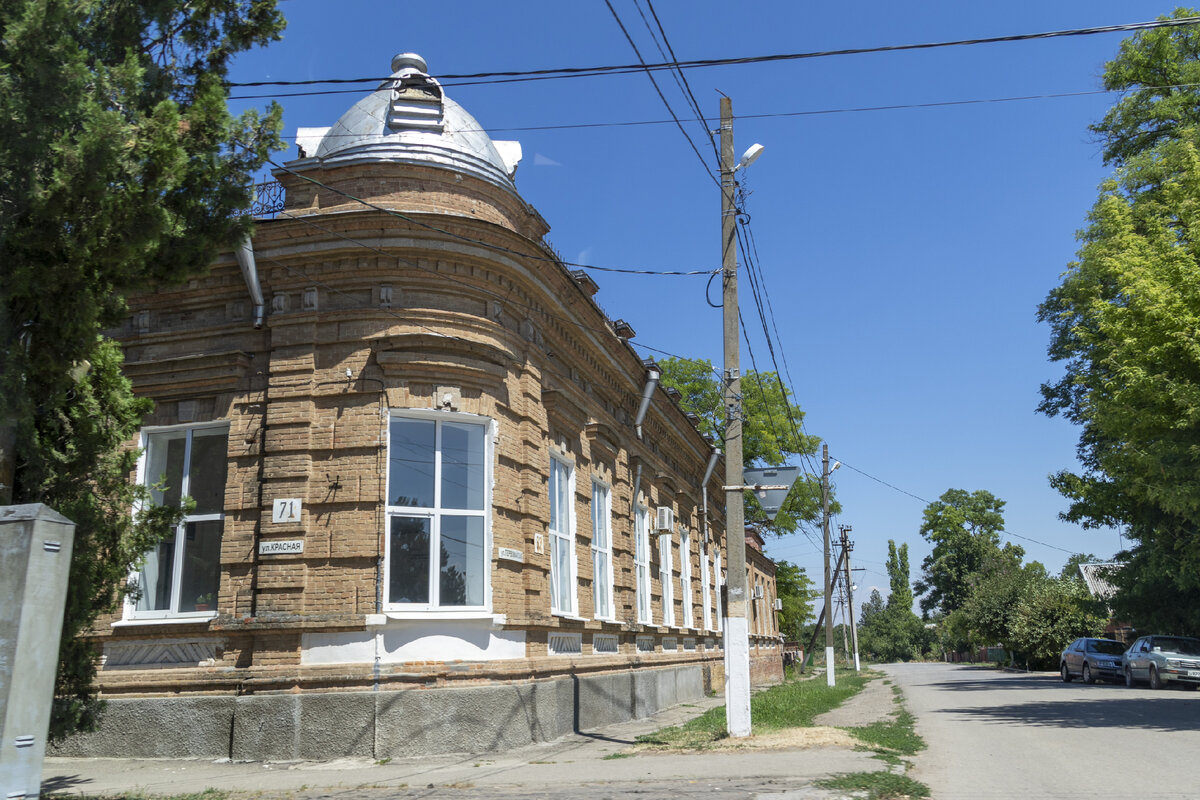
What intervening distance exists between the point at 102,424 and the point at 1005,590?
165 feet

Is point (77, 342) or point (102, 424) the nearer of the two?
point (77, 342)

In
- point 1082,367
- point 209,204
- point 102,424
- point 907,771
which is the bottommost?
point 907,771

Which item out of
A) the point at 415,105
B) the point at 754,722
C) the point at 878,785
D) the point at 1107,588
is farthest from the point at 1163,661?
the point at 1107,588

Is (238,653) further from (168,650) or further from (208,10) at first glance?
(208,10)

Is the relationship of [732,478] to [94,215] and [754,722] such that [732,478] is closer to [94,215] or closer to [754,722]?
[754,722]

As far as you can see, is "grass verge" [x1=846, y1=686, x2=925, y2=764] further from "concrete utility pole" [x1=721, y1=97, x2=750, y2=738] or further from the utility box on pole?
the utility box on pole

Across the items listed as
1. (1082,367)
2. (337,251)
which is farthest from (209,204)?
(1082,367)

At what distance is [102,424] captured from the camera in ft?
26.8

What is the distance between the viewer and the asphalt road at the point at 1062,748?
8336mm

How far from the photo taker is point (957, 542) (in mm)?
78000

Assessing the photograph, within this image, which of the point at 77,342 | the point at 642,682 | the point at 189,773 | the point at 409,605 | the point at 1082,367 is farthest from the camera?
the point at 1082,367

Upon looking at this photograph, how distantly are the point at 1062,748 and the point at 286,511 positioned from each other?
995 cm

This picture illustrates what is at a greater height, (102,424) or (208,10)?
(208,10)

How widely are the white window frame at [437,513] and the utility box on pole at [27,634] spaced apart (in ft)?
20.5
